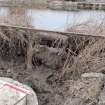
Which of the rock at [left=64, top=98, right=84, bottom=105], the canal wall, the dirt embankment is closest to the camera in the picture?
the rock at [left=64, top=98, right=84, bottom=105]

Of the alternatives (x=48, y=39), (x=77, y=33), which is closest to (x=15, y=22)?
(x=48, y=39)

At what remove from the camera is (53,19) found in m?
5.25

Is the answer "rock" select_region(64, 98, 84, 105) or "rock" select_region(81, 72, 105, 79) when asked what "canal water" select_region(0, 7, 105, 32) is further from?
"rock" select_region(64, 98, 84, 105)

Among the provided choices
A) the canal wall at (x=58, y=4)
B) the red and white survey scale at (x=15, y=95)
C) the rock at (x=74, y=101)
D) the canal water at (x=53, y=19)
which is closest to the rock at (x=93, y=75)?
the rock at (x=74, y=101)

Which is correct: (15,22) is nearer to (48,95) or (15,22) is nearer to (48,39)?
(48,39)

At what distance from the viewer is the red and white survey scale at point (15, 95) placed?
249cm

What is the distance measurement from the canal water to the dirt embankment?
1.03 feet

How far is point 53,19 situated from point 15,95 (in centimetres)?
295

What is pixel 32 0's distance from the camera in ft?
17.3

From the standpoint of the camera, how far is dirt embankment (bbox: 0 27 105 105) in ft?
12.0

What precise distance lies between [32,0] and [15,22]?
1.09m

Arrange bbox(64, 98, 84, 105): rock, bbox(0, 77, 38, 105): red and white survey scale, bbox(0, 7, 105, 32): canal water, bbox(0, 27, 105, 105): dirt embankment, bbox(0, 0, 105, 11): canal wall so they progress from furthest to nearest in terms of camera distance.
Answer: bbox(0, 0, 105, 11): canal wall, bbox(0, 7, 105, 32): canal water, bbox(0, 27, 105, 105): dirt embankment, bbox(64, 98, 84, 105): rock, bbox(0, 77, 38, 105): red and white survey scale

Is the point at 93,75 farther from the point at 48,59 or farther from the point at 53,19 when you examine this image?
the point at 53,19

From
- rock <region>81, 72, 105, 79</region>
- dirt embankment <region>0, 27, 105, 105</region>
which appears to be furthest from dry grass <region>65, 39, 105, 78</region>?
rock <region>81, 72, 105, 79</region>
